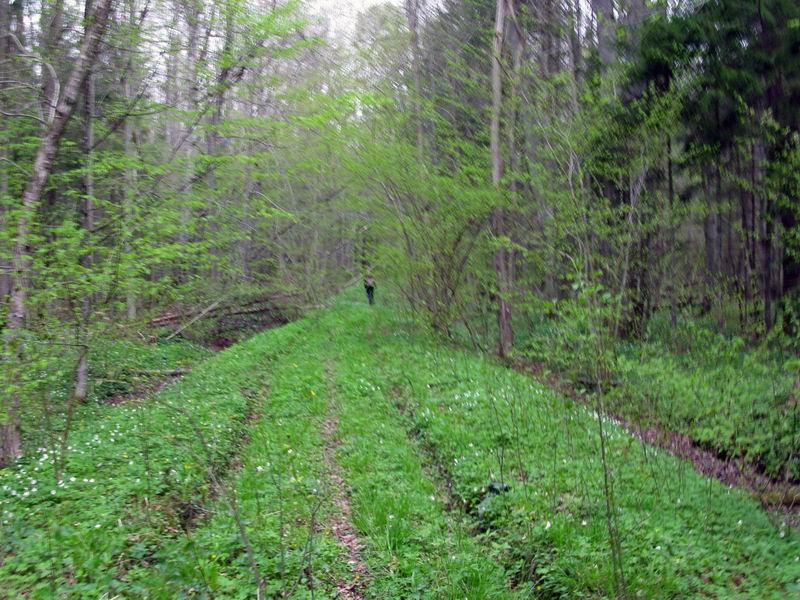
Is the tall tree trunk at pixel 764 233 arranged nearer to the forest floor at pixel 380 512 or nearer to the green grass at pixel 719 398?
the green grass at pixel 719 398

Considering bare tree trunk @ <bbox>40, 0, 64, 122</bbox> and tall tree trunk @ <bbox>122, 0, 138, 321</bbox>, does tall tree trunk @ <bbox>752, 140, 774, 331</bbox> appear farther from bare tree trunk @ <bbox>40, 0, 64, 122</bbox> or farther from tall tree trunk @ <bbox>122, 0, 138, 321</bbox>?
bare tree trunk @ <bbox>40, 0, 64, 122</bbox>

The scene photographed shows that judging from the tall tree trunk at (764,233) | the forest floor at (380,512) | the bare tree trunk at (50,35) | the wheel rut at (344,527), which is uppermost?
the bare tree trunk at (50,35)

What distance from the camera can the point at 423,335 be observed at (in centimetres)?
1583

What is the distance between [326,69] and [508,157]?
19.5ft

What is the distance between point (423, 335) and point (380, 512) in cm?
1062

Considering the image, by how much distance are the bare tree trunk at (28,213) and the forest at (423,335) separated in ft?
0.14

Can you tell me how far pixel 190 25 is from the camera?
11.1 metres

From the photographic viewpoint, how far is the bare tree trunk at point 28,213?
21.0 feet

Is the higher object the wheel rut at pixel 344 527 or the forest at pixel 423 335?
the forest at pixel 423 335

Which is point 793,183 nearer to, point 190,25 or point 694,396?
point 694,396

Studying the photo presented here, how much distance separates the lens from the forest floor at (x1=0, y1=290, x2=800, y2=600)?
4152mm

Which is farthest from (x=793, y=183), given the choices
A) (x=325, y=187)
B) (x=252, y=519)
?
(x=325, y=187)

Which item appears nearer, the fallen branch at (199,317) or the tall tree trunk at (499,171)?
the tall tree trunk at (499,171)

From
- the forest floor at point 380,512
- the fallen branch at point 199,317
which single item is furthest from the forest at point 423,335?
the fallen branch at point 199,317
